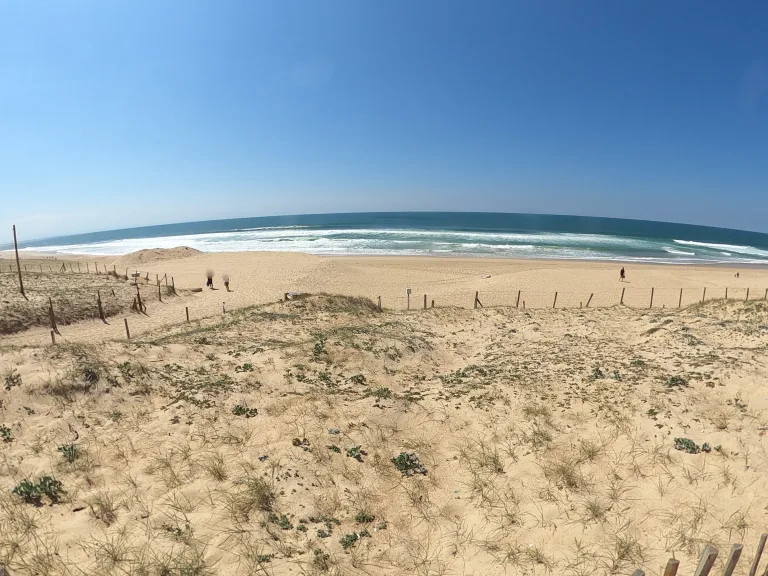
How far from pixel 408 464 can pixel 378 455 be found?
58cm

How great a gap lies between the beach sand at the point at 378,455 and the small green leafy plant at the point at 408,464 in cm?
11

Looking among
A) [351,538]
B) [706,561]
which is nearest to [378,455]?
[351,538]

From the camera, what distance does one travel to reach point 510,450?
273 inches

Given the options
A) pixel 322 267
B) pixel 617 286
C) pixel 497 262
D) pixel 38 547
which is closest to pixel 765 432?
pixel 38 547

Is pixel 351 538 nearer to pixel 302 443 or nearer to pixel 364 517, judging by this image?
pixel 364 517

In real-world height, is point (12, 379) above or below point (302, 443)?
above

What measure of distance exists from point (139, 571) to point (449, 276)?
38.8m

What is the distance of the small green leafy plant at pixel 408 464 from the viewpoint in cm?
646

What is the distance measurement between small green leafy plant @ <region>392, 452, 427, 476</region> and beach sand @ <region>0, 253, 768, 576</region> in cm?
11

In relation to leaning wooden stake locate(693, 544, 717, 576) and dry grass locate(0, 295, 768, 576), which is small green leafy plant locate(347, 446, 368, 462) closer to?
dry grass locate(0, 295, 768, 576)

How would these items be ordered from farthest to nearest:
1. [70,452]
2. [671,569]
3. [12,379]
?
[12,379] → [70,452] → [671,569]

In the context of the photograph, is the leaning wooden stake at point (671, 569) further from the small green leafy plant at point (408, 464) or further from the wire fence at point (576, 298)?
the wire fence at point (576, 298)

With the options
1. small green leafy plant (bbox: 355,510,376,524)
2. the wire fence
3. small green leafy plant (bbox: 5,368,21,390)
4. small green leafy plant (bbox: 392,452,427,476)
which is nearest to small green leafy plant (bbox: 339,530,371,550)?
small green leafy plant (bbox: 355,510,376,524)

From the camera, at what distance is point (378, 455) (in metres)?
6.78
